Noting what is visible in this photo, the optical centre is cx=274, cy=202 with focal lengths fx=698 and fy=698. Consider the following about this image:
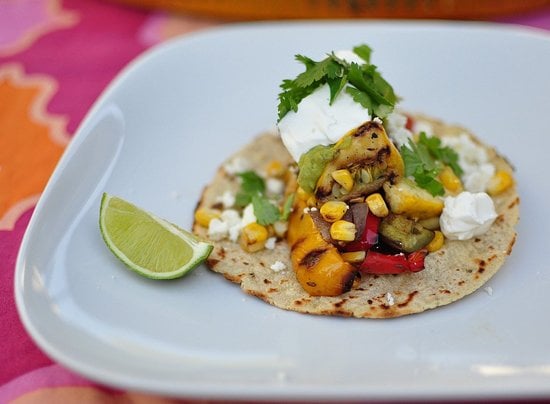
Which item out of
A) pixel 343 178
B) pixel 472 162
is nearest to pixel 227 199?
pixel 343 178

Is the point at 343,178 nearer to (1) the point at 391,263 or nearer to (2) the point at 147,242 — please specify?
(1) the point at 391,263

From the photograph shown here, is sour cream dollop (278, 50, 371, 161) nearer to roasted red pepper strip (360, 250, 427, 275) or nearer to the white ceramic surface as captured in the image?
roasted red pepper strip (360, 250, 427, 275)

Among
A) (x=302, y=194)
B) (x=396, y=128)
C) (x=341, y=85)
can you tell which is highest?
(x=341, y=85)

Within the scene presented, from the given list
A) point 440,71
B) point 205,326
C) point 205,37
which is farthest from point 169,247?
point 440,71

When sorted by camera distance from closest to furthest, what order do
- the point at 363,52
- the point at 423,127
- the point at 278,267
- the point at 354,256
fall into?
1. the point at 354,256
2. the point at 278,267
3. the point at 363,52
4. the point at 423,127

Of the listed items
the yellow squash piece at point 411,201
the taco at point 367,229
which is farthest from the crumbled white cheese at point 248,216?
the yellow squash piece at point 411,201

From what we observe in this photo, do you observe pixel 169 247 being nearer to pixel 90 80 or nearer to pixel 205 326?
pixel 205 326
